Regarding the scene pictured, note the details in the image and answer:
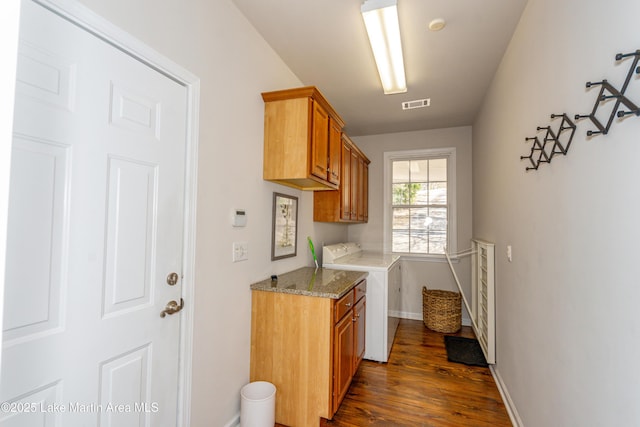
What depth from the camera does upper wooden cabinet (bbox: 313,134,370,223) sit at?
3252 mm

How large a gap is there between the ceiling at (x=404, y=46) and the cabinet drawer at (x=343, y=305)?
6.34 feet

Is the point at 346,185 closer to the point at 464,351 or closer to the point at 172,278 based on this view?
the point at 464,351

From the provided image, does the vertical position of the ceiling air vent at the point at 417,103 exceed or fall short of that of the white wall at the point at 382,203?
it exceeds it

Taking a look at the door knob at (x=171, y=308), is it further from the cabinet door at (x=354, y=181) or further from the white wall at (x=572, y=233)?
the cabinet door at (x=354, y=181)

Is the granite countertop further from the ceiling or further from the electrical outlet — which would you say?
the ceiling

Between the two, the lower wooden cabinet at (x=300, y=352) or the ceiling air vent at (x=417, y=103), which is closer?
the lower wooden cabinet at (x=300, y=352)

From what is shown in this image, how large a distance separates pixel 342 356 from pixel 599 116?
1935mm

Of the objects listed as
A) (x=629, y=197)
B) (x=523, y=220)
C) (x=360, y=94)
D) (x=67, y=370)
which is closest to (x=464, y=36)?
(x=360, y=94)

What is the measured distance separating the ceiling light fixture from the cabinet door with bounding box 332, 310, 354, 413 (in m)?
1.95

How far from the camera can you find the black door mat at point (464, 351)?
2927mm

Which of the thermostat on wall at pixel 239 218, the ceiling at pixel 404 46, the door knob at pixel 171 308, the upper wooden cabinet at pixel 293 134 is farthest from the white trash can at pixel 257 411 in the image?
the ceiling at pixel 404 46

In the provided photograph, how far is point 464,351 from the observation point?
124 inches

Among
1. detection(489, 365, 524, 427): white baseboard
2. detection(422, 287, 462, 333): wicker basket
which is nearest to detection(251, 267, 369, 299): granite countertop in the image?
detection(489, 365, 524, 427): white baseboard

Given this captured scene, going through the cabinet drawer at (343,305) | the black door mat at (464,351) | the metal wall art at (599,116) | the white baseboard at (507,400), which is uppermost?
the metal wall art at (599,116)
